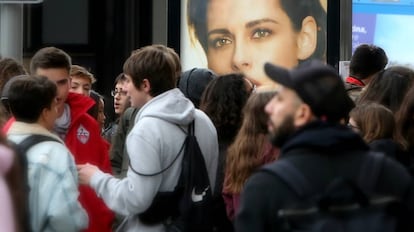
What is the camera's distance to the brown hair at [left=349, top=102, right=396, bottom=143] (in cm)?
543

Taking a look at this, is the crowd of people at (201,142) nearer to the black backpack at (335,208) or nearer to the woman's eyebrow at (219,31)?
the black backpack at (335,208)

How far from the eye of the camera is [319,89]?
359cm

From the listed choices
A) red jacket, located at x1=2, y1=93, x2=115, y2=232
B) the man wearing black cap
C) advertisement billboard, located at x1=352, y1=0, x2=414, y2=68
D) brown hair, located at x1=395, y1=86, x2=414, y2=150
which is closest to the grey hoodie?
red jacket, located at x1=2, y1=93, x2=115, y2=232

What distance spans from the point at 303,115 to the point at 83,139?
99.4 inches

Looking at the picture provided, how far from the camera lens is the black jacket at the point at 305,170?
350 cm

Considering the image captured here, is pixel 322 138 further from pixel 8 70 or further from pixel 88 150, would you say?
pixel 8 70

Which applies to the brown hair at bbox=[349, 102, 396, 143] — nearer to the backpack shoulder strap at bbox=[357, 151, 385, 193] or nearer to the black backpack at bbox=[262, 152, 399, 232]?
the backpack shoulder strap at bbox=[357, 151, 385, 193]

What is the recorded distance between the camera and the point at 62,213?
4836mm

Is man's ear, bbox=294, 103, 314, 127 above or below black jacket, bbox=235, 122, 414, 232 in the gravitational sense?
above

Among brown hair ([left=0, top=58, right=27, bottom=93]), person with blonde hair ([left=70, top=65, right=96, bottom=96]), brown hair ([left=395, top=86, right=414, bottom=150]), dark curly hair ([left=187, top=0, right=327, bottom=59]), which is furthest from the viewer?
dark curly hair ([left=187, top=0, right=327, bottom=59])

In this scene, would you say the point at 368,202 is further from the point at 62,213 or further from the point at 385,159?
the point at 62,213

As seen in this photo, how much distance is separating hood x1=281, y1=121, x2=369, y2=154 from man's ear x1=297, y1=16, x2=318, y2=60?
5.92 metres

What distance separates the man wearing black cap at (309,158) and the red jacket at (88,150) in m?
2.34

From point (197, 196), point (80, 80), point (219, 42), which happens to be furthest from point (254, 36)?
point (197, 196)
